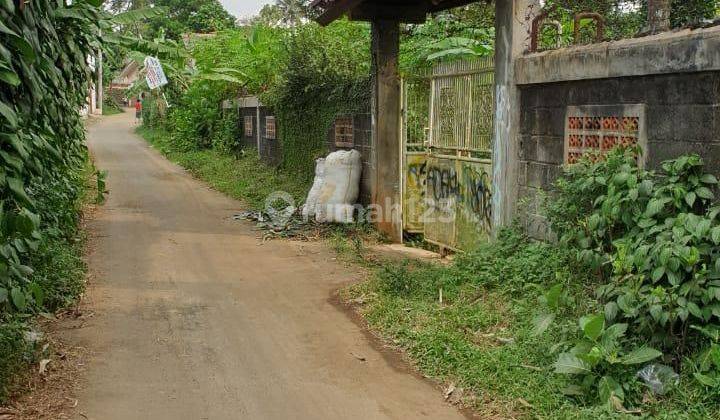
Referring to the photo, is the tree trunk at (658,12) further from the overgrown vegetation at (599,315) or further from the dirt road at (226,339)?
the dirt road at (226,339)

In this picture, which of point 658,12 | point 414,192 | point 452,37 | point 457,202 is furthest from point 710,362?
point 452,37

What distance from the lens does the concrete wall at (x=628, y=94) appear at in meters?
5.17

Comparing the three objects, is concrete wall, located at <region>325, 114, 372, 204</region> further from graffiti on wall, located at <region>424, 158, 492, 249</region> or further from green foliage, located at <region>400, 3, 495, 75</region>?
graffiti on wall, located at <region>424, 158, 492, 249</region>

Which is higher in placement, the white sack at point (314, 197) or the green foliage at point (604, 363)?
the white sack at point (314, 197)

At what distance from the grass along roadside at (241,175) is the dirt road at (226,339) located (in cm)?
332

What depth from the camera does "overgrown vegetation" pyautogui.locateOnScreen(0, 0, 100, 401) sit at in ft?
12.7

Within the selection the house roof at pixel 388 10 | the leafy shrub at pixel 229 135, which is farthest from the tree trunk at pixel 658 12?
the leafy shrub at pixel 229 135

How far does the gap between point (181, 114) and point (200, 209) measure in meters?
14.1

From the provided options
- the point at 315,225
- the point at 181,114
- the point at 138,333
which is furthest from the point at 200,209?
the point at 181,114

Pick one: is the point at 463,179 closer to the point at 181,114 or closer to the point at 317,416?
the point at 317,416

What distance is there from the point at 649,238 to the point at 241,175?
14.2 metres

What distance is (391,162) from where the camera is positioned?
11.0m

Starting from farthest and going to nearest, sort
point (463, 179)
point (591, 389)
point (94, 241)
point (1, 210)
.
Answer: point (94, 241) < point (463, 179) < point (591, 389) < point (1, 210)

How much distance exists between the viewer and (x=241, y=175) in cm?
1842
